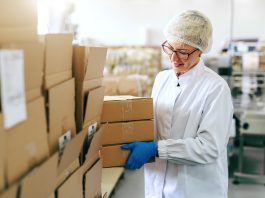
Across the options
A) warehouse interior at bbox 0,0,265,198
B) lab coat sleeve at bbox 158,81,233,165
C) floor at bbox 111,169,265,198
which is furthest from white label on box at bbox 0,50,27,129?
floor at bbox 111,169,265,198

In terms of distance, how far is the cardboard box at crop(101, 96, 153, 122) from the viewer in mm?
1475

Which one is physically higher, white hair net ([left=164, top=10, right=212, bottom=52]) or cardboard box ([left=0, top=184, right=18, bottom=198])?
white hair net ([left=164, top=10, right=212, bottom=52])

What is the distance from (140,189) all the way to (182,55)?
2435 mm

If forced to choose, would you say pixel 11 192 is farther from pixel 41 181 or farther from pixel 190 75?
pixel 190 75

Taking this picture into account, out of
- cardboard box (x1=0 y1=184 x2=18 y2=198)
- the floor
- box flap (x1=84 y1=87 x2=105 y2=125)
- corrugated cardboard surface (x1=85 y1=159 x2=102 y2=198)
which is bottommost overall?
the floor

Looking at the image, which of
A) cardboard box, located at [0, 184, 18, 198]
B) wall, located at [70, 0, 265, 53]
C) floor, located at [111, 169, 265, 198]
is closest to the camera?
cardboard box, located at [0, 184, 18, 198]

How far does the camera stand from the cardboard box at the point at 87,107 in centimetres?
119

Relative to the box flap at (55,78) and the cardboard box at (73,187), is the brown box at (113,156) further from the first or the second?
the box flap at (55,78)

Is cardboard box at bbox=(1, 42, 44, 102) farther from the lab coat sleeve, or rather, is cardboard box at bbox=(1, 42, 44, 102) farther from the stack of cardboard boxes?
the lab coat sleeve

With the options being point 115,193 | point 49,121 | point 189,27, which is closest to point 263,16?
point 115,193

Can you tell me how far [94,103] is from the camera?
1.28 meters

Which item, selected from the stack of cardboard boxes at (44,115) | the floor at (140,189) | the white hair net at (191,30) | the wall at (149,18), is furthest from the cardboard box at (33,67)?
A: the wall at (149,18)

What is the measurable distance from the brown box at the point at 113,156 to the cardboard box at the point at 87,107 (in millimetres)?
214

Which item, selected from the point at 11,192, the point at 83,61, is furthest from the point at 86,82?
the point at 11,192
